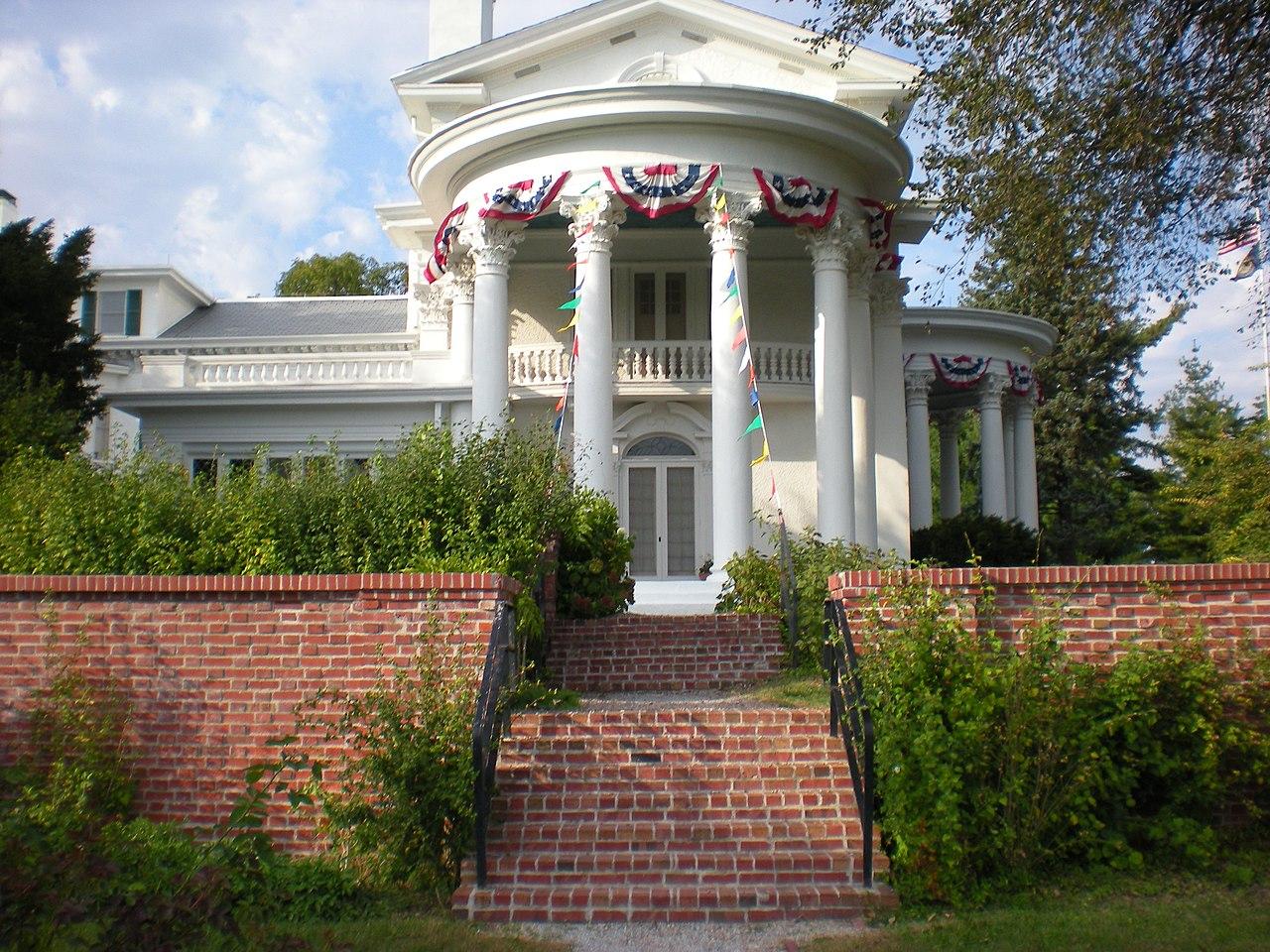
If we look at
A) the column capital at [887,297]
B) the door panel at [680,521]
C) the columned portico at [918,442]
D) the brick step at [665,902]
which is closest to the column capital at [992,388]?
the columned portico at [918,442]

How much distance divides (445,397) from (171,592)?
12.5 m

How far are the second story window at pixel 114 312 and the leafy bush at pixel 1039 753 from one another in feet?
94.1

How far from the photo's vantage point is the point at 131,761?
848 centimetres

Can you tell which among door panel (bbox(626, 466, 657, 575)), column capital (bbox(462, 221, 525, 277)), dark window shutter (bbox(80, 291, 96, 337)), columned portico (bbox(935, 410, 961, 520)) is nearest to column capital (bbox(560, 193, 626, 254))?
column capital (bbox(462, 221, 525, 277))

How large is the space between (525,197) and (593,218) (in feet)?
3.69

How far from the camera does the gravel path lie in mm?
6625

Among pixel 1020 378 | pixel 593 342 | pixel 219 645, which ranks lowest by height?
pixel 219 645

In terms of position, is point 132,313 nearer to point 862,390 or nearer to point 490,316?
point 490,316

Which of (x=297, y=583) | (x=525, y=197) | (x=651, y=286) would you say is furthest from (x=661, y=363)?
(x=297, y=583)

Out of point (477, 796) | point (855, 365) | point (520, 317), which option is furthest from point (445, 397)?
point (477, 796)

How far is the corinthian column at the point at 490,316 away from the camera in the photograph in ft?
60.3

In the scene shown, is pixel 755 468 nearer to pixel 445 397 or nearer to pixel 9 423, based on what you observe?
pixel 445 397

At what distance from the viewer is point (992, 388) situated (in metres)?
27.8

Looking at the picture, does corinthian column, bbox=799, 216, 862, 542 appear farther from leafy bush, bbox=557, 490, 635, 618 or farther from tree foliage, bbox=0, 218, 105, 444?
tree foliage, bbox=0, 218, 105, 444
